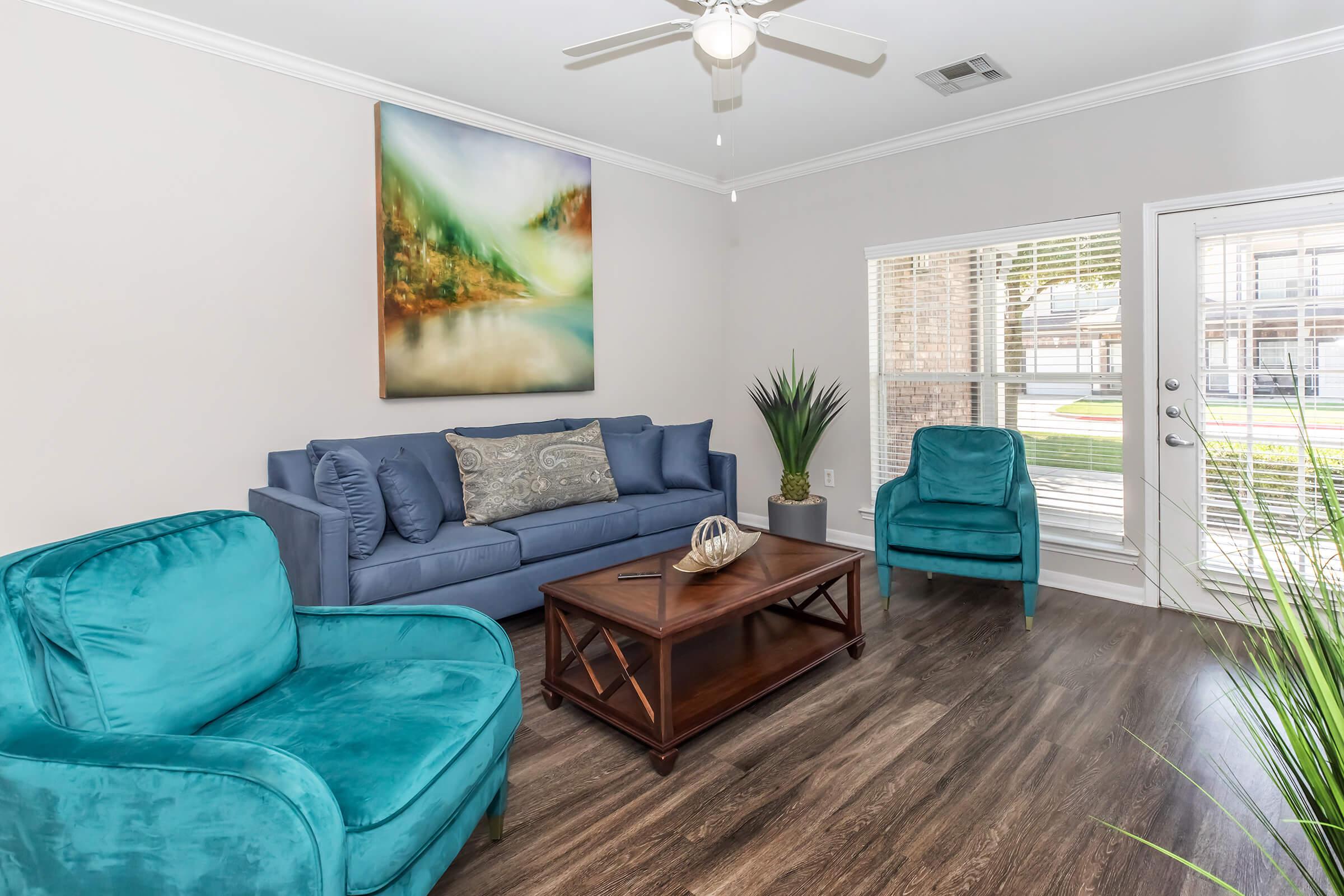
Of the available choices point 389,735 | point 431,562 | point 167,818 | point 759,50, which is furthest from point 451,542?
point 759,50

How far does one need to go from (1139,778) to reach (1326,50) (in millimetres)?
3235

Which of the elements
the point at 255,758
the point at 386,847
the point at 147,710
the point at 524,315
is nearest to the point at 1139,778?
the point at 386,847

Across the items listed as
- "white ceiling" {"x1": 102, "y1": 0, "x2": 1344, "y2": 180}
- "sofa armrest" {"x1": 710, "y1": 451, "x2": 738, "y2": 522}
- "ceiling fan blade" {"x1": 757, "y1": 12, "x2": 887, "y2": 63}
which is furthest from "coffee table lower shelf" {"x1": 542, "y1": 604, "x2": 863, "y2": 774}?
"white ceiling" {"x1": 102, "y1": 0, "x2": 1344, "y2": 180}

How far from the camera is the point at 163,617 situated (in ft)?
5.42

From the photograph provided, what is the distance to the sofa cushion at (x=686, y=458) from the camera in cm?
458

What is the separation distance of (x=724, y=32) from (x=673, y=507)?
2468 mm

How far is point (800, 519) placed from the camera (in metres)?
4.70

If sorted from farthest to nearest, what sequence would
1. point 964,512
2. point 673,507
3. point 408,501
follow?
point 673,507, point 964,512, point 408,501

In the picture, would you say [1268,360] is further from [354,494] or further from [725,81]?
[354,494]

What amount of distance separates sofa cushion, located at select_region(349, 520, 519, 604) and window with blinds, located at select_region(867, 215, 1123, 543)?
8.78ft

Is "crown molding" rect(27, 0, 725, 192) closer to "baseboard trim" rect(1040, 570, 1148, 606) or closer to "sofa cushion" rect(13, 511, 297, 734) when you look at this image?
"sofa cushion" rect(13, 511, 297, 734)

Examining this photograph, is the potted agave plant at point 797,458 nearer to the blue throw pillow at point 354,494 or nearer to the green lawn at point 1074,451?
the green lawn at point 1074,451

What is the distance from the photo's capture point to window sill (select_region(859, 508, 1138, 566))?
154 inches

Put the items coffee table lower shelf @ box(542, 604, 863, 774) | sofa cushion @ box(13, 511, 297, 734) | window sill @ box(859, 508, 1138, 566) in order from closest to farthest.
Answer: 1. sofa cushion @ box(13, 511, 297, 734)
2. coffee table lower shelf @ box(542, 604, 863, 774)
3. window sill @ box(859, 508, 1138, 566)
